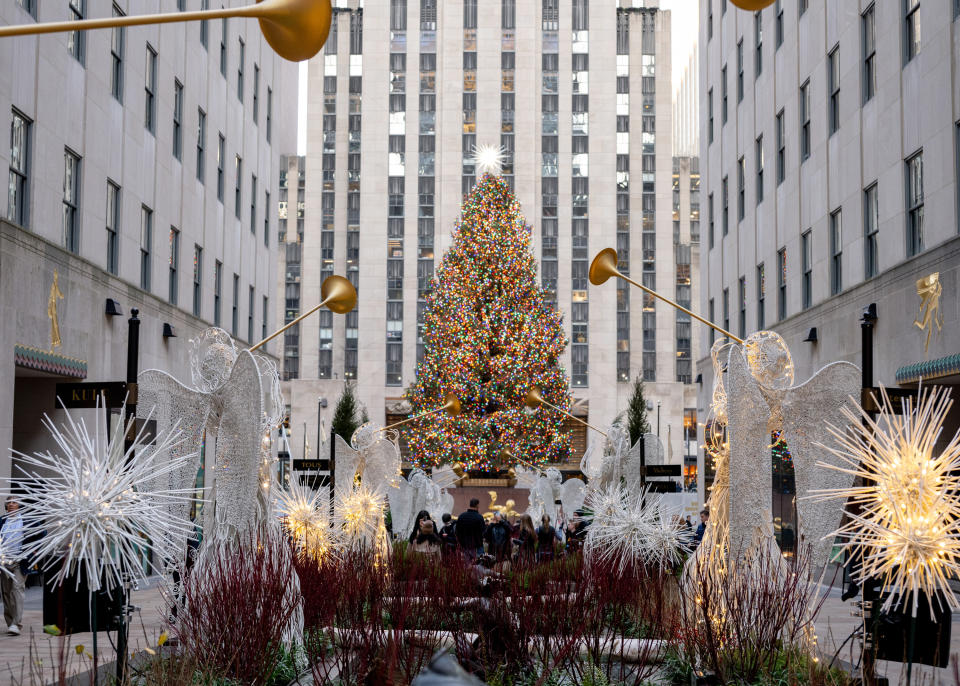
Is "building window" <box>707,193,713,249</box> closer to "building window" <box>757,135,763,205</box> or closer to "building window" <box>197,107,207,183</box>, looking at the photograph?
"building window" <box>757,135,763,205</box>

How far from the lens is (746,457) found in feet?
33.8

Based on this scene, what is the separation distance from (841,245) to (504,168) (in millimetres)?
52913

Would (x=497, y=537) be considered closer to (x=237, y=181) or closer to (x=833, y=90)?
(x=833, y=90)

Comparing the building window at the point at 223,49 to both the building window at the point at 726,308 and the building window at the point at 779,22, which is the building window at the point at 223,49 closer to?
the building window at the point at 779,22

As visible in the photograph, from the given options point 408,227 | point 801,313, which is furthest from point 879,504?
point 408,227

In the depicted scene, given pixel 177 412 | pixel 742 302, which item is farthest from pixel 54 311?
pixel 742 302

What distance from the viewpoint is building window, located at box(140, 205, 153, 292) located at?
2589cm

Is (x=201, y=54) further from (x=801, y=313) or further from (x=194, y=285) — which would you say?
(x=801, y=313)

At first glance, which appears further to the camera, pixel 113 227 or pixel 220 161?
pixel 220 161

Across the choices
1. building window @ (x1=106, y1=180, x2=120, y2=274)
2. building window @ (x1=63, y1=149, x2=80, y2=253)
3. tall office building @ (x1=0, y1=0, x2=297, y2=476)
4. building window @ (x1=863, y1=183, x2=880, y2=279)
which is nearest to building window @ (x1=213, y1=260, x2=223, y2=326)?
tall office building @ (x1=0, y1=0, x2=297, y2=476)

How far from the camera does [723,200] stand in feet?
119

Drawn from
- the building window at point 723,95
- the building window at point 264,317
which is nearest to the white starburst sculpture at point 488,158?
the building window at point 264,317

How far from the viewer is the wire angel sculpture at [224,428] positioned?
33.0 feet

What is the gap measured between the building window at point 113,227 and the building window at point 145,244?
1.92m
